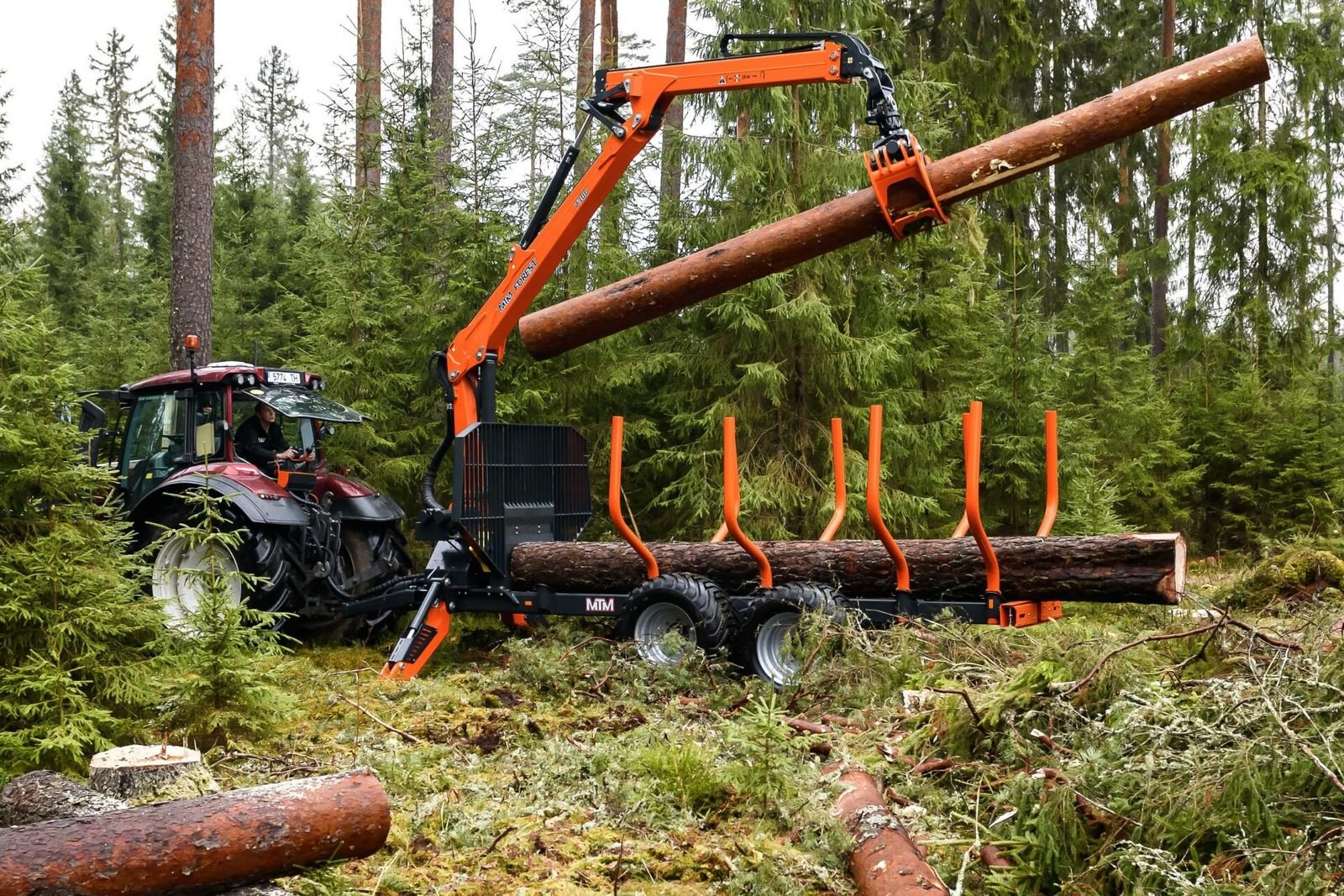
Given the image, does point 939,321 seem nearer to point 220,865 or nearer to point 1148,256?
point 1148,256

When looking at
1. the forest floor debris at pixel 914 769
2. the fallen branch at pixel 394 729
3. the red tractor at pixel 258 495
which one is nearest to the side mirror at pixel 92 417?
the red tractor at pixel 258 495

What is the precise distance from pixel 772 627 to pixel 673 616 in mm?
818

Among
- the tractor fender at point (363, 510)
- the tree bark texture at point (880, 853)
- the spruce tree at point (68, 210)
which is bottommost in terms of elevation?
the tree bark texture at point (880, 853)

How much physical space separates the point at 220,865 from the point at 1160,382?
729 inches

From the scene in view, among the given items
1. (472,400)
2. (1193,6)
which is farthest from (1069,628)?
(1193,6)

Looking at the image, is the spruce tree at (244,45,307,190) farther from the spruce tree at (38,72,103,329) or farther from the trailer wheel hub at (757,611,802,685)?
the trailer wheel hub at (757,611,802,685)

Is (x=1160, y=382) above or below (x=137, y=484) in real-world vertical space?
above

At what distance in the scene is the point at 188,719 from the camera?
598 centimetres

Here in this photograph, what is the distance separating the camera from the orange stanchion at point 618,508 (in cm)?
780

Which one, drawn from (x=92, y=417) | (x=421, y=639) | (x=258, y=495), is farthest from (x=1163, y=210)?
(x=92, y=417)

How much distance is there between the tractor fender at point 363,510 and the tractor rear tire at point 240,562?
0.68 meters

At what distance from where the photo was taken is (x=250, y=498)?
8594mm

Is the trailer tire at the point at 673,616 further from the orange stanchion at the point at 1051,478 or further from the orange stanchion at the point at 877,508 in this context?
the orange stanchion at the point at 1051,478

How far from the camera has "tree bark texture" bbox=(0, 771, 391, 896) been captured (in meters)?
3.09
